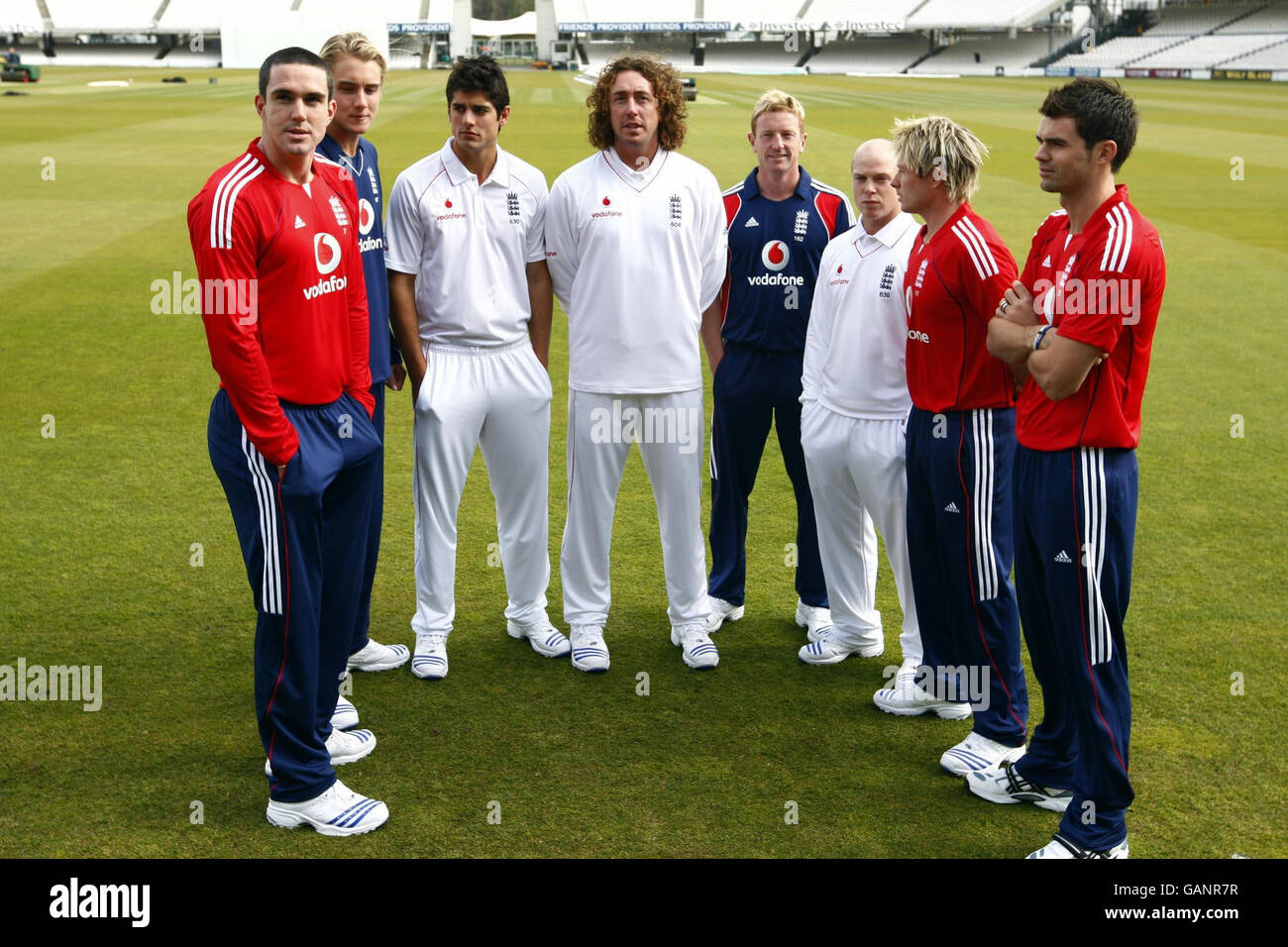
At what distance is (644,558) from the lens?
6.80 metres

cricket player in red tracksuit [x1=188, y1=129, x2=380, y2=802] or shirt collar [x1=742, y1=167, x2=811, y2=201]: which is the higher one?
shirt collar [x1=742, y1=167, x2=811, y2=201]

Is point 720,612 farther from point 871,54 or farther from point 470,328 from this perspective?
point 871,54

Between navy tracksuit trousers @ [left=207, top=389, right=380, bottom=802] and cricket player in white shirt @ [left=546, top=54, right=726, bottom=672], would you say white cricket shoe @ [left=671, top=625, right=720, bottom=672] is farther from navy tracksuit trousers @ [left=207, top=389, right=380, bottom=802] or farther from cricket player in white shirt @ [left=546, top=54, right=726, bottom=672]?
navy tracksuit trousers @ [left=207, top=389, right=380, bottom=802]

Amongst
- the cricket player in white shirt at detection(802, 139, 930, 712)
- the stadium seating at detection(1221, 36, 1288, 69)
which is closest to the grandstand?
the stadium seating at detection(1221, 36, 1288, 69)

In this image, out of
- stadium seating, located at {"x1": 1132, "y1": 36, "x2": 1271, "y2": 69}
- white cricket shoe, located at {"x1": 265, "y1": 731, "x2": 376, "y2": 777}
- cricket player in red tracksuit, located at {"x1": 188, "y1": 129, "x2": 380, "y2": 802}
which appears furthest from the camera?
stadium seating, located at {"x1": 1132, "y1": 36, "x2": 1271, "y2": 69}

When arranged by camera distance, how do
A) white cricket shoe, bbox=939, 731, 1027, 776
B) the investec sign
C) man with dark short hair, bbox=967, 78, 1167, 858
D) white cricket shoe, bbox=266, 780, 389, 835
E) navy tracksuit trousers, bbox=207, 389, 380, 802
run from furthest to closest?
the investec sign → white cricket shoe, bbox=939, 731, 1027, 776 → white cricket shoe, bbox=266, 780, 389, 835 → navy tracksuit trousers, bbox=207, 389, 380, 802 → man with dark short hair, bbox=967, 78, 1167, 858

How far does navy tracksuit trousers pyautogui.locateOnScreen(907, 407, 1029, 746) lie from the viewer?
4523mm

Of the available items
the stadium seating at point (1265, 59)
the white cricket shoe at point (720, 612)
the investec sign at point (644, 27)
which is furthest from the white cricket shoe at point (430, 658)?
the investec sign at point (644, 27)

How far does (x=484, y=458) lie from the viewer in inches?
219

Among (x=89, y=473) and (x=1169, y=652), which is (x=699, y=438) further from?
(x=89, y=473)

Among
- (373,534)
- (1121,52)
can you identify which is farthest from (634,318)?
(1121,52)

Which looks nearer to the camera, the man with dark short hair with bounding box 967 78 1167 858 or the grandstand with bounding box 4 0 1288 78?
the man with dark short hair with bounding box 967 78 1167 858

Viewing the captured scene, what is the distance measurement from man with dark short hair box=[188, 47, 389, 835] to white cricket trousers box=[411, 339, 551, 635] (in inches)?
35.4

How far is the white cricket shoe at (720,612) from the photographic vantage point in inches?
234
